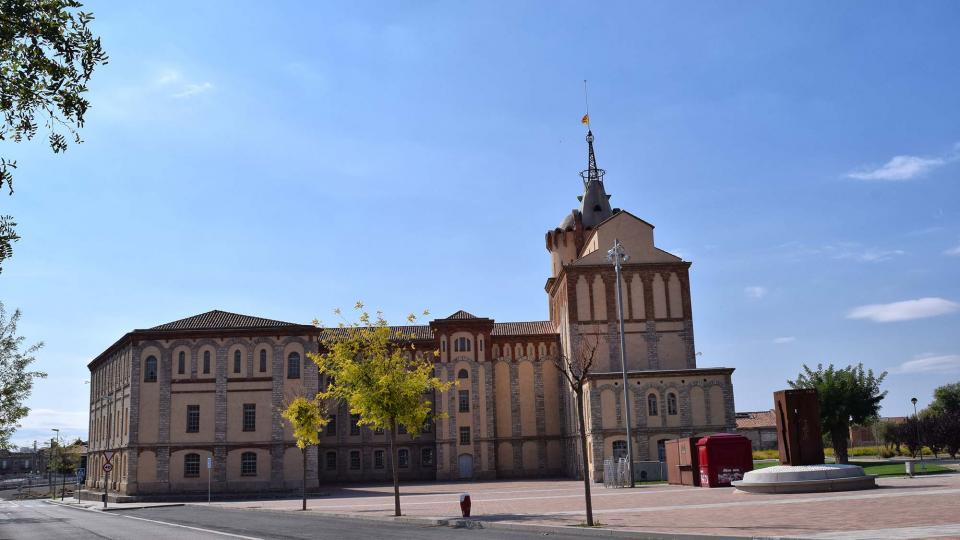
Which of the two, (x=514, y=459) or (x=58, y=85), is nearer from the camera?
(x=58, y=85)

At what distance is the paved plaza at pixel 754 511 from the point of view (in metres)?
15.8

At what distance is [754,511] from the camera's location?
67.2ft

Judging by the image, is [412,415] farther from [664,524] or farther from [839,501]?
[839,501]

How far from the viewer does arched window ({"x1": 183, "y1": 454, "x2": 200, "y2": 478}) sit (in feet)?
173

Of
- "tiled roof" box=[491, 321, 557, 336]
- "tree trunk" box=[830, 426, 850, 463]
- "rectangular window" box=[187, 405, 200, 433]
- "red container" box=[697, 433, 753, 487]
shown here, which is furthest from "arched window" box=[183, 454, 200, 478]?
"tree trunk" box=[830, 426, 850, 463]

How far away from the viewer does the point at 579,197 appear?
71.0 meters

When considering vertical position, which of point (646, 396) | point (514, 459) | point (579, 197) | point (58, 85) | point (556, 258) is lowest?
point (514, 459)

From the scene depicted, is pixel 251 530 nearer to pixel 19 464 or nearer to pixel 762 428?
pixel 762 428

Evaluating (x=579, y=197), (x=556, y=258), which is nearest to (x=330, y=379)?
(x=556, y=258)

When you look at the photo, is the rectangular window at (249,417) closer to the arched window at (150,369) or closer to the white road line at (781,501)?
the arched window at (150,369)

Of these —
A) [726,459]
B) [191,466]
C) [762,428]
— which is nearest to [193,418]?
[191,466]

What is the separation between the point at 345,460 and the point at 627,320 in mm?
25975

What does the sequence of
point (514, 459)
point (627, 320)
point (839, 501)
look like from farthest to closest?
point (514, 459), point (627, 320), point (839, 501)

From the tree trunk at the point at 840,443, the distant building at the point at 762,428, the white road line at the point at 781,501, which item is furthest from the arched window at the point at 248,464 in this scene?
the distant building at the point at 762,428
